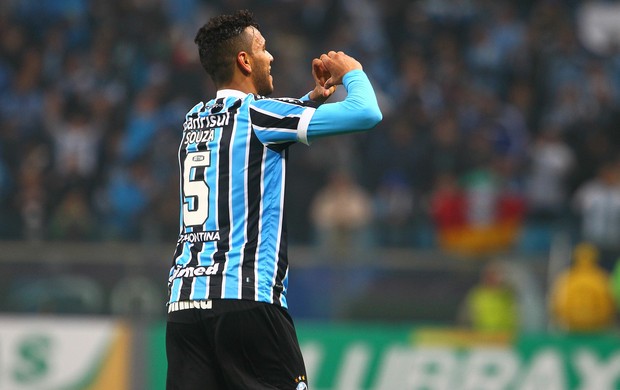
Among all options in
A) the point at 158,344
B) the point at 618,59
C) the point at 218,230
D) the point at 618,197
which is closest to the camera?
the point at 218,230

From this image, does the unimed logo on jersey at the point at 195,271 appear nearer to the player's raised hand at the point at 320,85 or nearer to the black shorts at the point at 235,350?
the black shorts at the point at 235,350

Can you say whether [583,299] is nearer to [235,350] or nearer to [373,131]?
[373,131]

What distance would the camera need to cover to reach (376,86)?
572 inches

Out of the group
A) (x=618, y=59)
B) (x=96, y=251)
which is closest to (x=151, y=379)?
(x=96, y=251)

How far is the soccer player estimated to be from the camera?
14.1ft

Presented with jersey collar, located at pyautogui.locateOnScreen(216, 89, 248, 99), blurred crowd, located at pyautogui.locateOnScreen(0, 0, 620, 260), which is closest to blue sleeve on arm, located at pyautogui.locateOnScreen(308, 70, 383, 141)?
jersey collar, located at pyautogui.locateOnScreen(216, 89, 248, 99)

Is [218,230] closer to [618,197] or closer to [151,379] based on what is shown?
[151,379]

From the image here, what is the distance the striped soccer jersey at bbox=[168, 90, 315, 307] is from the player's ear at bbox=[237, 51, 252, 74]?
0.48ft

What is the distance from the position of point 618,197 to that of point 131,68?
6221 mm

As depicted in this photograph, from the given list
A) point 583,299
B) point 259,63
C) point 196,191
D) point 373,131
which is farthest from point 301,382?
point 373,131

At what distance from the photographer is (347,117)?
4266mm

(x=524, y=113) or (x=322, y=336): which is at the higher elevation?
(x=524, y=113)

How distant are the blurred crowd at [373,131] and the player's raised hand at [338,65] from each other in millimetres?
6301

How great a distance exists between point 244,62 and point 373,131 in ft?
28.9
